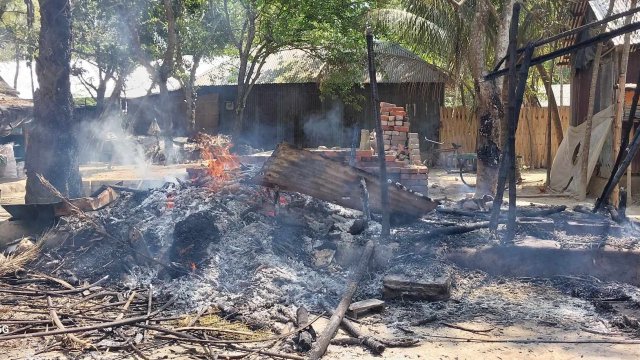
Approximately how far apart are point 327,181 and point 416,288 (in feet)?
6.50

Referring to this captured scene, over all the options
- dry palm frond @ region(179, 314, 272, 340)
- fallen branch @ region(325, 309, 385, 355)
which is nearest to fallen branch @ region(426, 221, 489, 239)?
fallen branch @ region(325, 309, 385, 355)

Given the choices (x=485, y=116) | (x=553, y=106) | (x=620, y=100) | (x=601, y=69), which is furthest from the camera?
(x=553, y=106)

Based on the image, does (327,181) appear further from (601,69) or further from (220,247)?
(601,69)

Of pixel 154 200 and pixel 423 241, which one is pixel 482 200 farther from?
pixel 154 200

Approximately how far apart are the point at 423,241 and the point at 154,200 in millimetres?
3594

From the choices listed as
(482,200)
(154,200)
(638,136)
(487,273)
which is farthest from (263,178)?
(638,136)

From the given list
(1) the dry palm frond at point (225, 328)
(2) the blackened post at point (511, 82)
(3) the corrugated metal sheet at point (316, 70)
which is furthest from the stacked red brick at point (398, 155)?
(3) the corrugated metal sheet at point (316, 70)

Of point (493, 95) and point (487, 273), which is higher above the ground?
point (493, 95)

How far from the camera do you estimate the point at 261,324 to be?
15.9 ft

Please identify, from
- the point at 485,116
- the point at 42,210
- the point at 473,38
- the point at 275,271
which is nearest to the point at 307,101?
the point at 473,38

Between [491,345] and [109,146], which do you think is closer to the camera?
[491,345]

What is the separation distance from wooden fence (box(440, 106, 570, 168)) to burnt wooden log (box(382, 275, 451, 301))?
1491 cm

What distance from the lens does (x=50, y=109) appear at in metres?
8.42

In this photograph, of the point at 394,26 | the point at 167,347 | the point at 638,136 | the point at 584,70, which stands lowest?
the point at 167,347
